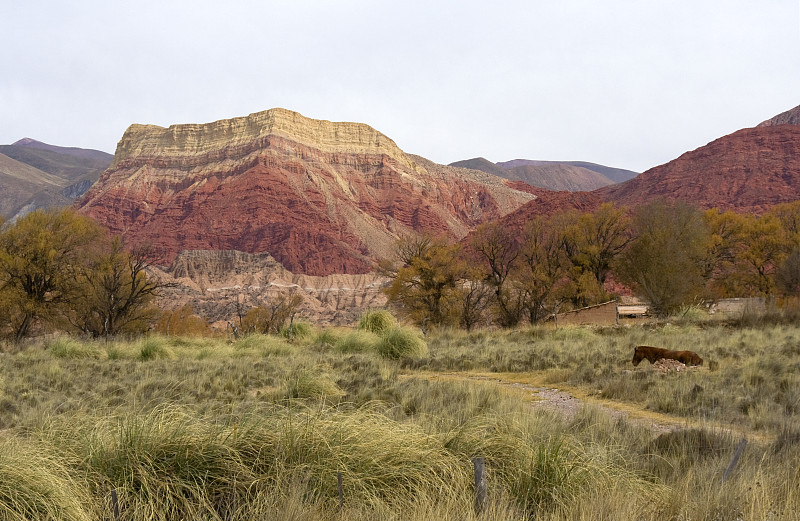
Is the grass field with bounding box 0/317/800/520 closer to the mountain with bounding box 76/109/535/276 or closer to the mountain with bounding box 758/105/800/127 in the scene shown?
the mountain with bounding box 76/109/535/276

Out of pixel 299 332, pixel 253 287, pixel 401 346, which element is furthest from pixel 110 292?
pixel 253 287

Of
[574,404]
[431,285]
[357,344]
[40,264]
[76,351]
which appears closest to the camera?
[574,404]

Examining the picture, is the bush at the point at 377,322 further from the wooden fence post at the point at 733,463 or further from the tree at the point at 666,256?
the tree at the point at 666,256

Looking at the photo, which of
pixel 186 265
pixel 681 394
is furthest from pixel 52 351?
pixel 186 265

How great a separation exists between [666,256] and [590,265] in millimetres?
7674

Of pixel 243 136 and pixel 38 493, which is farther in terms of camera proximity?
pixel 243 136

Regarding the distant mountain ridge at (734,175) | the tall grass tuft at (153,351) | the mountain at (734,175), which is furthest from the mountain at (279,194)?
the tall grass tuft at (153,351)

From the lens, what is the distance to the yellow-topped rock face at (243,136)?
140 metres

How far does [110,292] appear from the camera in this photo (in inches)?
Result: 1251

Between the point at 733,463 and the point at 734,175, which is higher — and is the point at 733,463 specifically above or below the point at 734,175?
below

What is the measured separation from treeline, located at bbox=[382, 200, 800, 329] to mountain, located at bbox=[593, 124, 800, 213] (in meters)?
55.3

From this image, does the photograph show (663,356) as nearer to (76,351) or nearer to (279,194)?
(76,351)

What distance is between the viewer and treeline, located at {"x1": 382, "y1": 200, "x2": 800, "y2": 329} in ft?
124

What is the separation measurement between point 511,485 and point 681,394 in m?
5.26
